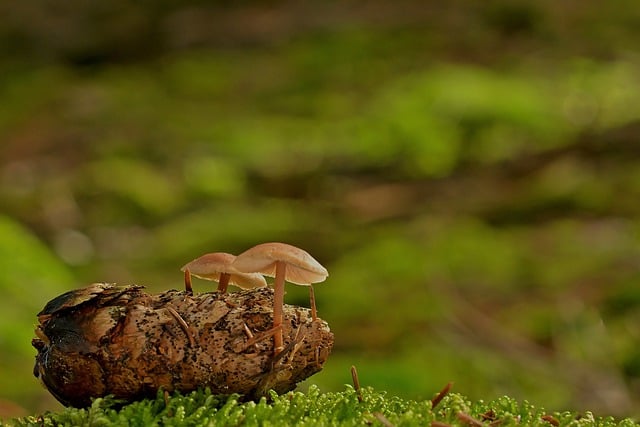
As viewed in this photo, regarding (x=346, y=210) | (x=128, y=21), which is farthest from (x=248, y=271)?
(x=128, y=21)

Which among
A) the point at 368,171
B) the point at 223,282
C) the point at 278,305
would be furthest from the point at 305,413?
the point at 368,171

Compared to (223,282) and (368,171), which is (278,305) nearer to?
(223,282)

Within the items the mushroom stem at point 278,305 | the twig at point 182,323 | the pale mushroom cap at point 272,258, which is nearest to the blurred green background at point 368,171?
the twig at point 182,323

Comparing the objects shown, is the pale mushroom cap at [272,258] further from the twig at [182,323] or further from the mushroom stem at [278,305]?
the twig at [182,323]

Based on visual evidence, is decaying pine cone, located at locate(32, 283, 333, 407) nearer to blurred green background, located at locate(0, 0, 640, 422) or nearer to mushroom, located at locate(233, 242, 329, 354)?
mushroom, located at locate(233, 242, 329, 354)

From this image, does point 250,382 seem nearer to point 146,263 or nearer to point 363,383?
point 363,383

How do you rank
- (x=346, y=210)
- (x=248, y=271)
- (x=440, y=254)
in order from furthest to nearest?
(x=346, y=210)
(x=440, y=254)
(x=248, y=271)

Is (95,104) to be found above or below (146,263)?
above
